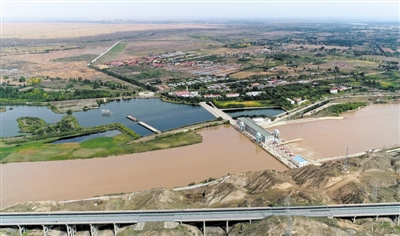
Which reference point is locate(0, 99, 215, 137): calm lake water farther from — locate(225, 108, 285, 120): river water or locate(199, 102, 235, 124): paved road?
locate(225, 108, 285, 120): river water

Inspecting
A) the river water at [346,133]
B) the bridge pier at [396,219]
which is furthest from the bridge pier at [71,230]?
the river water at [346,133]

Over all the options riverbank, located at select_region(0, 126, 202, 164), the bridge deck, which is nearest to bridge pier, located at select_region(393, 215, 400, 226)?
riverbank, located at select_region(0, 126, 202, 164)

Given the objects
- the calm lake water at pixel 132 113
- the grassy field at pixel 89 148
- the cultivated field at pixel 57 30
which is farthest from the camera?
the cultivated field at pixel 57 30

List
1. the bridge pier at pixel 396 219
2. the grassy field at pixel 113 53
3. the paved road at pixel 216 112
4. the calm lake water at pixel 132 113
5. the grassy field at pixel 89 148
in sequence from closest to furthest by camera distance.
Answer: the bridge pier at pixel 396 219
the grassy field at pixel 89 148
the calm lake water at pixel 132 113
the paved road at pixel 216 112
the grassy field at pixel 113 53

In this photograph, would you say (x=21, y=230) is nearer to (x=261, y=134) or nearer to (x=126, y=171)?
(x=126, y=171)

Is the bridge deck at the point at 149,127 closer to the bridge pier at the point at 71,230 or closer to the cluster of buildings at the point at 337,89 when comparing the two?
the bridge pier at the point at 71,230

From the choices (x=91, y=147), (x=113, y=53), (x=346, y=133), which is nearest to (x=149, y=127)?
(x=91, y=147)

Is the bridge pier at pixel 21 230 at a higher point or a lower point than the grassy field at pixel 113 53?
lower
